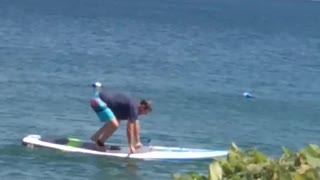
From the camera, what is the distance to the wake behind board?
17.1m

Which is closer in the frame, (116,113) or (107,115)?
(107,115)

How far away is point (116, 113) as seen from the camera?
17.3 meters

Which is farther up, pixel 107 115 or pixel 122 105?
pixel 122 105

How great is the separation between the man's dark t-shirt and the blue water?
2.21ft

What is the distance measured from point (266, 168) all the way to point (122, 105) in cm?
1222

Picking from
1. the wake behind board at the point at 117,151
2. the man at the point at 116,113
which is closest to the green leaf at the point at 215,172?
the man at the point at 116,113

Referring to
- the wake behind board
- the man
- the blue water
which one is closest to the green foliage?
the blue water

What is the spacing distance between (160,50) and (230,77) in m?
14.2

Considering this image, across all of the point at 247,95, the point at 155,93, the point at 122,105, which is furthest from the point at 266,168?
the point at 247,95

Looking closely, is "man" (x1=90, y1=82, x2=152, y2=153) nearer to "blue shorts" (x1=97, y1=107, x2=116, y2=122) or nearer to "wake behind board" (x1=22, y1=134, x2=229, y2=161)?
"blue shorts" (x1=97, y1=107, x2=116, y2=122)

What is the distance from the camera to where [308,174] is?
465cm

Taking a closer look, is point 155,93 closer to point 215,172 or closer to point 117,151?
point 117,151

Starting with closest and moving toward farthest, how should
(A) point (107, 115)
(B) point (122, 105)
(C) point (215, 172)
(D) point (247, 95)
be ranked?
(C) point (215, 172) → (B) point (122, 105) → (A) point (107, 115) → (D) point (247, 95)

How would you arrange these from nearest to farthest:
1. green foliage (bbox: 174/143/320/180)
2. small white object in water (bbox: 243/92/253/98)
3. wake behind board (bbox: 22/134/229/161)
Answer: green foliage (bbox: 174/143/320/180) → wake behind board (bbox: 22/134/229/161) → small white object in water (bbox: 243/92/253/98)
